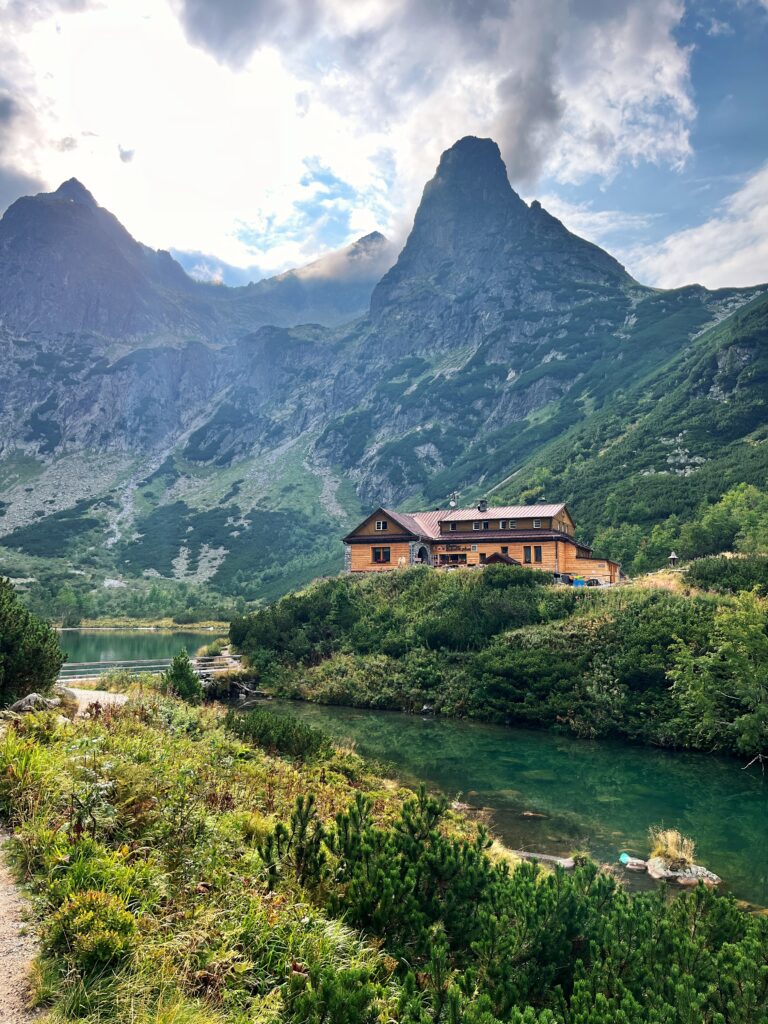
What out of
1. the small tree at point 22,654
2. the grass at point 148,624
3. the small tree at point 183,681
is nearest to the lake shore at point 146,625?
the grass at point 148,624

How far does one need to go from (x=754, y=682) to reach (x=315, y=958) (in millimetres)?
25525

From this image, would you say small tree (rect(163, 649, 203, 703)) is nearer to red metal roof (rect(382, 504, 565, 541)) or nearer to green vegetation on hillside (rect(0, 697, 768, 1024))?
green vegetation on hillside (rect(0, 697, 768, 1024))

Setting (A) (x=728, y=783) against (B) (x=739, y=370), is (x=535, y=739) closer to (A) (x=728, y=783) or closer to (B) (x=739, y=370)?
(A) (x=728, y=783)

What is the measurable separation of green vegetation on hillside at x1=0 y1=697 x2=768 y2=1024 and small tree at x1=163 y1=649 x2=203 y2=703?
53.4ft

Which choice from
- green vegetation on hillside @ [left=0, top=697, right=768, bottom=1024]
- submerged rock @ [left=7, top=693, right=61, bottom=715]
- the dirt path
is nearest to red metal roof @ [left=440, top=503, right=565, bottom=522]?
submerged rock @ [left=7, top=693, right=61, bottom=715]

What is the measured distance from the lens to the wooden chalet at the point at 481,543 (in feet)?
175

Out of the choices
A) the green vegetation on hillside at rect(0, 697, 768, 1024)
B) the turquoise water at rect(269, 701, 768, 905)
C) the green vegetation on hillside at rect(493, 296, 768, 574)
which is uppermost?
the green vegetation on hillside at rect(493, 296, 768, 574)

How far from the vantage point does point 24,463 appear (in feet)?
652

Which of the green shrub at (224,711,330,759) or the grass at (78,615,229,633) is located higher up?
the green shrub at (224,711,330,759)

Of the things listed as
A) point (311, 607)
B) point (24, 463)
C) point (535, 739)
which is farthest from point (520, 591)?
point (24, 463)

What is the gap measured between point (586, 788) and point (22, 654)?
61.1 feet

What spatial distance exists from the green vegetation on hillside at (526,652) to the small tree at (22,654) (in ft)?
78.2

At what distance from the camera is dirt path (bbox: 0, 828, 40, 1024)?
4.20 meters

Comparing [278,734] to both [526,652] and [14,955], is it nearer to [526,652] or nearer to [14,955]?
[14,955]
